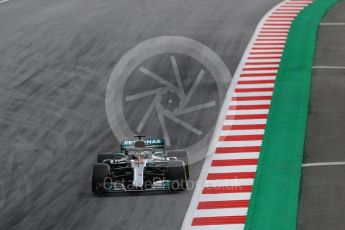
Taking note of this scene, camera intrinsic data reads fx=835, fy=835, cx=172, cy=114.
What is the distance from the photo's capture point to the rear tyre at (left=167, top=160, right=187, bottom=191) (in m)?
20.3

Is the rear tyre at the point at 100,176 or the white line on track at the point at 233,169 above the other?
the rear tyre at the point at 100,176

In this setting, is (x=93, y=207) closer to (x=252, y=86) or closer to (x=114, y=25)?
(x=252, y=86)

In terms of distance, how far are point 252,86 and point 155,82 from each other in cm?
351

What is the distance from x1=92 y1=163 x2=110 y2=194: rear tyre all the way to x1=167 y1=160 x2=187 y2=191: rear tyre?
155cm

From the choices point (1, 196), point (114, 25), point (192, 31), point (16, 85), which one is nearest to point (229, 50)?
point (192, 31)

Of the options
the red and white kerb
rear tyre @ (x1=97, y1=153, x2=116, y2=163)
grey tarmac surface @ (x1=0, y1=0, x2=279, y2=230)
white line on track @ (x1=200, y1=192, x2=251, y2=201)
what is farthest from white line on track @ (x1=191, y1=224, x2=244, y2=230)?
rear tyre @ (x1=97, y1=153, x2=116, y2=163)

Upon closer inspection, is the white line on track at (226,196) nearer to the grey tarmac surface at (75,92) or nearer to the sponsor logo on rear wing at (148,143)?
the grey tarmac surface at (75,92)

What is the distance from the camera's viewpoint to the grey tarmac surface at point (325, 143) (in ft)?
62.2

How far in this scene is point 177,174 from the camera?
66.9 ft

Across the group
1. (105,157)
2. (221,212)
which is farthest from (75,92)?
(221,212)

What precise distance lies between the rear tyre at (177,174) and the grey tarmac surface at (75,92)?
0.75 ft

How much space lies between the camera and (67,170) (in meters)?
22.4

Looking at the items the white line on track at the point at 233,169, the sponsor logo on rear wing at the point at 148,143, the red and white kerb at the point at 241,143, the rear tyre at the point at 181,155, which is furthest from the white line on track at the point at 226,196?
the sponsor logo on rear wing at the point at 148,143

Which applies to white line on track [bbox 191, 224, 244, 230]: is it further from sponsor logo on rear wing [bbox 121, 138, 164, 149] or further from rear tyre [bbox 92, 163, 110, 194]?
sponsor logo on rear wing [bbox 121, 138, 164, 149]
